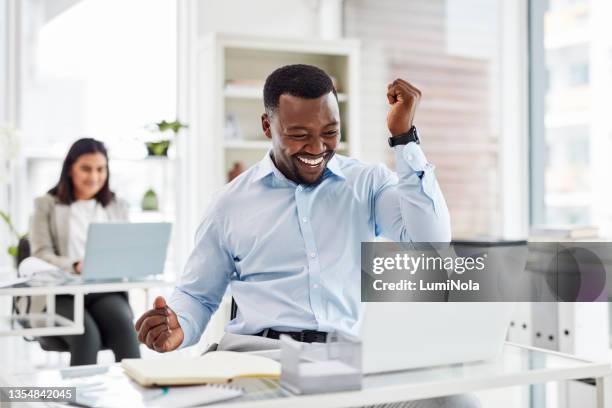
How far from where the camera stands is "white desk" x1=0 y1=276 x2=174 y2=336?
246 cm

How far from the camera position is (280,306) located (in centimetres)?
169

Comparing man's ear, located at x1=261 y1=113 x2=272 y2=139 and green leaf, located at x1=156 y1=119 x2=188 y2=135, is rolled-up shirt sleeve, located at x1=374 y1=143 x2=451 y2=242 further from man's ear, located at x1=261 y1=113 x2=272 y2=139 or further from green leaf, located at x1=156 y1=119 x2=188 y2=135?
green leaf, located at x1=156 y1=119 x2=188 y2=135

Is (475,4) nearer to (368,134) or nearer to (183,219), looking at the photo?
(368,134)

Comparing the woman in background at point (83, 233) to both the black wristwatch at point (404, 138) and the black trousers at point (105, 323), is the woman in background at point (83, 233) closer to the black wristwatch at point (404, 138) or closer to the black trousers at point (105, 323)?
the black trousers at point (105, 323)

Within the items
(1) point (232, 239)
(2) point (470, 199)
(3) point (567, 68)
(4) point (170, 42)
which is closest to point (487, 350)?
(1) point (232, 239)

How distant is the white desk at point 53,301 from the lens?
2465 mm

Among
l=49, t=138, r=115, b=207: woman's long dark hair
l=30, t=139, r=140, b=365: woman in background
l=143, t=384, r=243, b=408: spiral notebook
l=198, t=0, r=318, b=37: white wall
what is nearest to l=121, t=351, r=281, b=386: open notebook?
l=143, t=384, r=243, b=408: spiral notebook

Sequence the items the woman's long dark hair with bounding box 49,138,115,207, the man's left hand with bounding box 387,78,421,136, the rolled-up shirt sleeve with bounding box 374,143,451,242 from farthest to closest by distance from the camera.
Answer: the woman's long dark hair with bounding box 49,138,115,207, the rolled-up shirt sleeve with bounding box 374,143,451,242, the man's left hand with bounding box 387,78,421,136

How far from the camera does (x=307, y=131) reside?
164 centimetres

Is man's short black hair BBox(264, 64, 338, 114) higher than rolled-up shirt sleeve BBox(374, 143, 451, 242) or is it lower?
higher

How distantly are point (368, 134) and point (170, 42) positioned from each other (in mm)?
1312

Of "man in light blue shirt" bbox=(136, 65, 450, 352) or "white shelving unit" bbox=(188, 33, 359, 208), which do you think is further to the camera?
"white shelving unit" bbox=(188, 33, 359, 208)

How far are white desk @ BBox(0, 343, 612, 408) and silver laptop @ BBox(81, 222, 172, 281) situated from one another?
1.49 meters

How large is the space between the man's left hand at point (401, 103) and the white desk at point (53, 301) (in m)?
1.48
